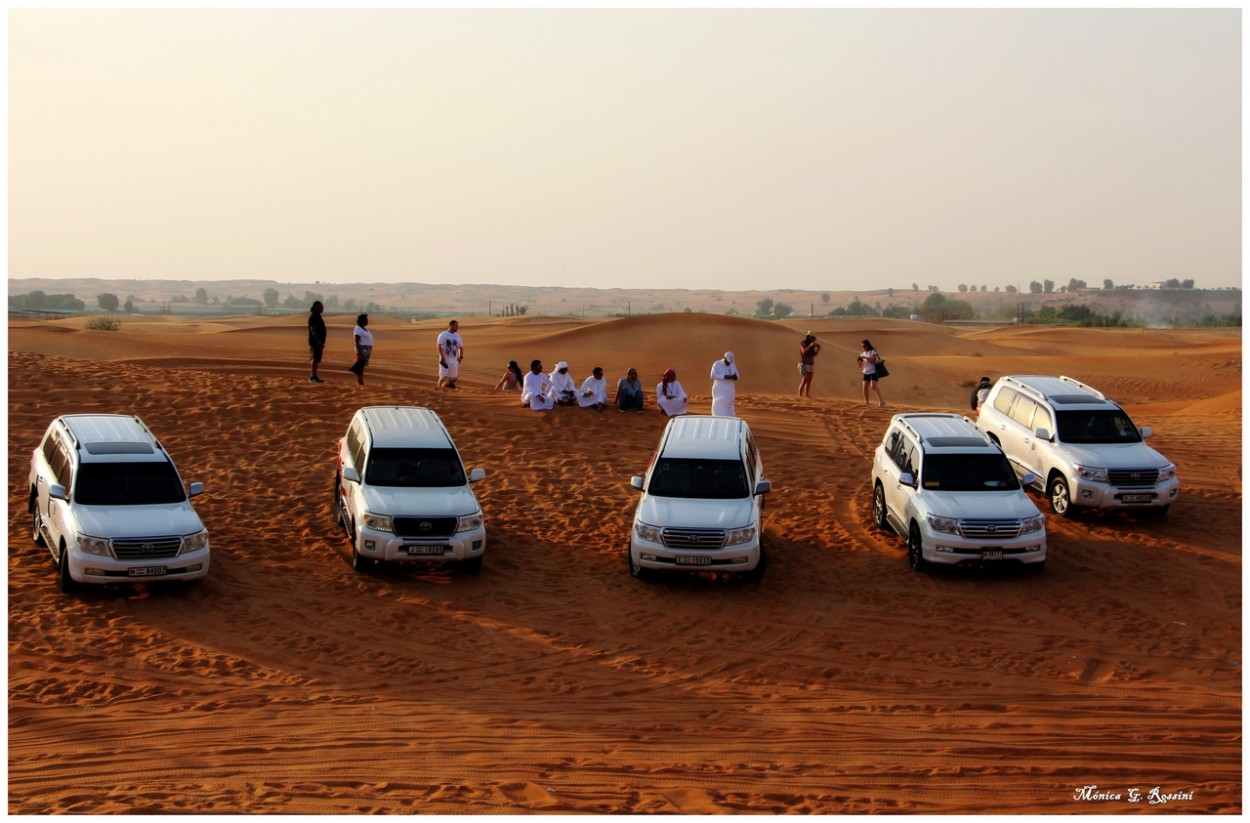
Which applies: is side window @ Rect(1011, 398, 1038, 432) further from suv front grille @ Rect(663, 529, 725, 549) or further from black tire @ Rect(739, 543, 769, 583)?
suv front grille @ Rect(663, 529, 725, 549)

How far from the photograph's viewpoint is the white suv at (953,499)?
16250mm

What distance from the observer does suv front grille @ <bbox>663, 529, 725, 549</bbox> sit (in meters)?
15.7

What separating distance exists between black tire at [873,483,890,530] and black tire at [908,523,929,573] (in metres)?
1.39

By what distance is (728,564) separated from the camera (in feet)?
51.8

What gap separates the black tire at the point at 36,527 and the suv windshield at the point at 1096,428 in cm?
1513

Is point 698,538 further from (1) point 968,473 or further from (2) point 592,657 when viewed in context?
(1) point 968,473

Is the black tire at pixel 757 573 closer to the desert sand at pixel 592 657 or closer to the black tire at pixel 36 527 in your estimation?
the desert sand at pixel 592 657

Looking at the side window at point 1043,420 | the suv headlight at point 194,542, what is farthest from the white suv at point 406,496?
the side window at point 1043,420

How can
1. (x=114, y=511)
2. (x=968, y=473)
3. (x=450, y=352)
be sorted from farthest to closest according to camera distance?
(x=450, y=352) → (x=968, y=473) → (x=114, y=511)

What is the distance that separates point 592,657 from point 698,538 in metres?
2.55

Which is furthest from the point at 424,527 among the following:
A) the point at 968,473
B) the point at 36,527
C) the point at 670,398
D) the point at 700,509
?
the point at 670,398

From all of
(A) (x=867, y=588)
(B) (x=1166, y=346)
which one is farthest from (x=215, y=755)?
(B) (x=1166, y=346)

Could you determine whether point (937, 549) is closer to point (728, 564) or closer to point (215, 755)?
point (728, 564)

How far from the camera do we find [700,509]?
16.2m
